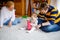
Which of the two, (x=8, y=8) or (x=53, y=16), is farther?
(x=8, y=8)

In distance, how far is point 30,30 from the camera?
1.97 metres

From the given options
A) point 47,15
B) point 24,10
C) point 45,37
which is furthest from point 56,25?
point 24,10

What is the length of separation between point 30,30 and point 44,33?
0.24 metres

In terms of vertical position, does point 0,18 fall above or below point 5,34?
above

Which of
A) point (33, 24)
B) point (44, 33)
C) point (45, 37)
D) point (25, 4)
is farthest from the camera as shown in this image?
point (25, 4)

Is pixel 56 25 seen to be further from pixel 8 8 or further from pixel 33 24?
pixel 8 8

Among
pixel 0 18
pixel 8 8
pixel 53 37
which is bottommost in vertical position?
pixel 53 37

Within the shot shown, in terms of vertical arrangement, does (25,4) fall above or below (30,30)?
above

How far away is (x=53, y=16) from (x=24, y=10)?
158 centimetres

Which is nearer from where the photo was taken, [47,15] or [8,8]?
[47,15]

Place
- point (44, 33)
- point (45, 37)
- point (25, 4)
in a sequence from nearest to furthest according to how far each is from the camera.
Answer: point (45, 37) < point (44, 33) < point (25, 4)

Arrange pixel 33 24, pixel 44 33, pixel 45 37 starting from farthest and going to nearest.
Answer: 1. pixel 33 24
2. pixel 44 33
3. pixel 45 37

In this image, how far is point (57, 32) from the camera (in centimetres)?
193

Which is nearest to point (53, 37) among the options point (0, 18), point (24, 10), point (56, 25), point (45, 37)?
point (45, 37)
